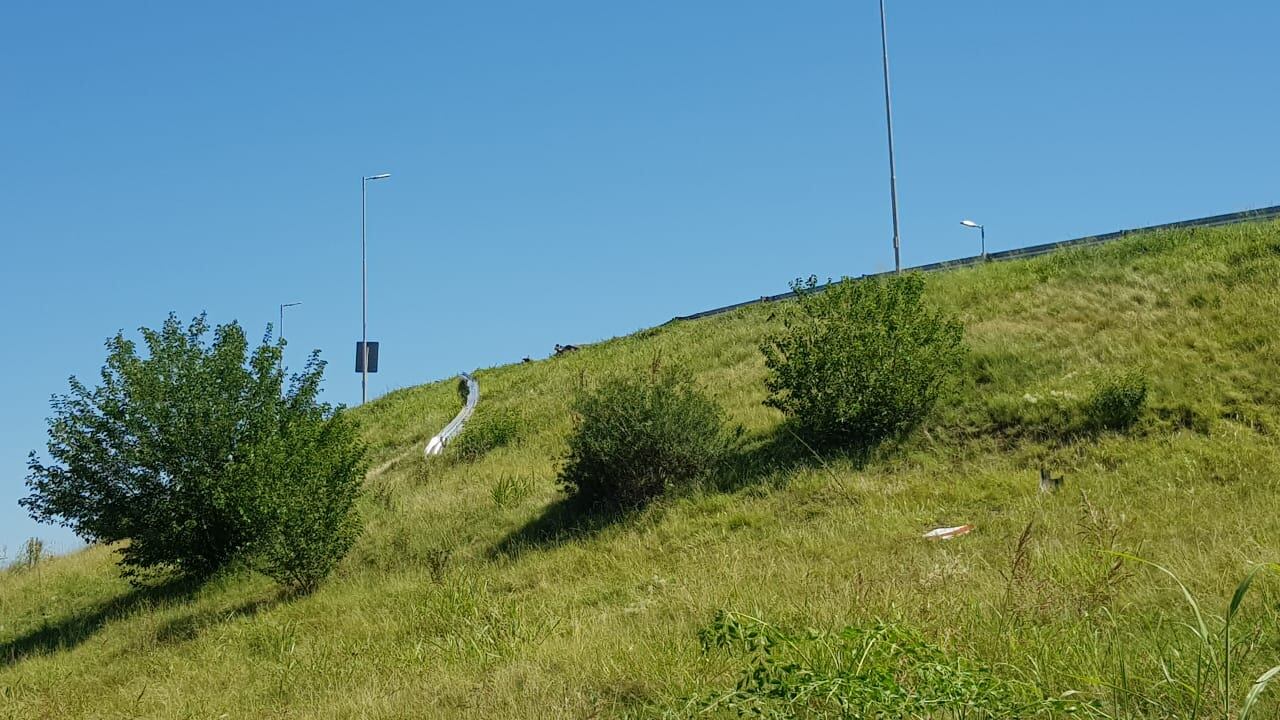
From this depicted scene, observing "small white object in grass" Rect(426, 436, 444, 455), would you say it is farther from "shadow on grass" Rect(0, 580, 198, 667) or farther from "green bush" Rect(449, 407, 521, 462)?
"shadow on grass" Rect(0, 580, 198, 667)

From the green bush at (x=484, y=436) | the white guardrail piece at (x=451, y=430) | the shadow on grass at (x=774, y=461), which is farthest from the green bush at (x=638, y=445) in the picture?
the white guardrail piece at (x=451, y=430)

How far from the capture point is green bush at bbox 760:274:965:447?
54.5 ft

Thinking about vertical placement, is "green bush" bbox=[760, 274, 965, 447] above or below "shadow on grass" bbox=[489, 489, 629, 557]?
above

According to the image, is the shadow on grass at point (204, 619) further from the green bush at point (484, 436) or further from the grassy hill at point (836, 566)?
the green bush at point (484, 436)

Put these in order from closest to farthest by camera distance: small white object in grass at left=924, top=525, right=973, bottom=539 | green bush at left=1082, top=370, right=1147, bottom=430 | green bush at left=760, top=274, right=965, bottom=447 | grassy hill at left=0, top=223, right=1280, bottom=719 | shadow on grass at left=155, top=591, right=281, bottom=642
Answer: grassy hill at left=0, top=223, right=1280, bottom=719 → small white object in grass at left=924, top=525, right=973, bottom=539 → shadow on grass at left=155, top=591, right=281, bottom=642 → green bush at left=1082, top=370, right=1147, bottom=430 → green bush at left=760, top=274, right=965, bottom=447

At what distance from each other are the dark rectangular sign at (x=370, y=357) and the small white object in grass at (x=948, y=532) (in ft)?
103

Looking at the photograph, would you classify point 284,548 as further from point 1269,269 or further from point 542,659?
point 1269,269

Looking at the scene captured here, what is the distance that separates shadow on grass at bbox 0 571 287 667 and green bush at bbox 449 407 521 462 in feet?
21.1

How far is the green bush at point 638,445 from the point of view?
1669 centimetres

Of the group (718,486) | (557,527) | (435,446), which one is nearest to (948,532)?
(718,486)

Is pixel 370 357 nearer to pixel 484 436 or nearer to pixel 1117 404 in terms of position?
pixel 484 436

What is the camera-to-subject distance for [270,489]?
1684 centimetres

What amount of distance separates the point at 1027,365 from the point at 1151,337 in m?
2.02

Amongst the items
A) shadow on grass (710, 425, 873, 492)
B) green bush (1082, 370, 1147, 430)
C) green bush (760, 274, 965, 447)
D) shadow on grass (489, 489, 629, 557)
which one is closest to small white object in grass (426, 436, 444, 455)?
shadow on grass (489, 489, 629, 557)
